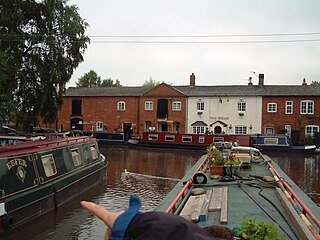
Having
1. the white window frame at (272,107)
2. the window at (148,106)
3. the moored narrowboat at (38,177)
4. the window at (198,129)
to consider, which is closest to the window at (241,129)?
the white window frame at (272,107)

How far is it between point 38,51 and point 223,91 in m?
19.1

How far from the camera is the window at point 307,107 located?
1291 inches

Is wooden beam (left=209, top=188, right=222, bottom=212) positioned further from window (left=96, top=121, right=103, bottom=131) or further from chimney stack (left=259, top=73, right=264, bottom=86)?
window (left=96, top=121, right=103, bottom=131)

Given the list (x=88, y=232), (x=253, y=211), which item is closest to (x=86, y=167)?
(x=88, y=232)

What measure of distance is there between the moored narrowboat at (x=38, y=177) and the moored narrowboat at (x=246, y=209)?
11.9 ft

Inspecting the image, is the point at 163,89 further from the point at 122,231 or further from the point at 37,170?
the point at 122,231

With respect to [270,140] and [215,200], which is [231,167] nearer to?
[215,200]

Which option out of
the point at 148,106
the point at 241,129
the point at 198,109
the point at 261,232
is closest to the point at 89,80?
the point at 148,106

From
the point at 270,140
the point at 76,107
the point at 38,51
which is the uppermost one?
the point at 38,51

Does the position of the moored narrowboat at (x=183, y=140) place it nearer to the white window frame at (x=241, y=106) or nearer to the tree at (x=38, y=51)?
the white window frame at (x=241, y=106)

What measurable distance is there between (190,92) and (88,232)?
28719 millimetres

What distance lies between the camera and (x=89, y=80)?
71188 mm

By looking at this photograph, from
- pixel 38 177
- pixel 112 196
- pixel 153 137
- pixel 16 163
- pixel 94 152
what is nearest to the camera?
pixel 16 163

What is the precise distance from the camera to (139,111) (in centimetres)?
3725
